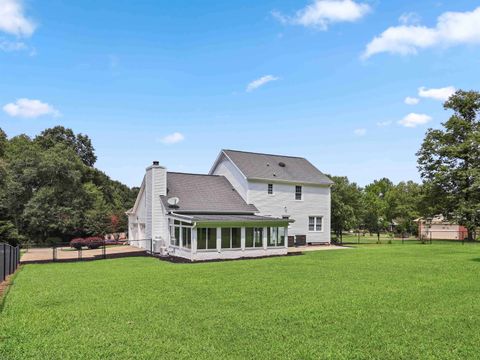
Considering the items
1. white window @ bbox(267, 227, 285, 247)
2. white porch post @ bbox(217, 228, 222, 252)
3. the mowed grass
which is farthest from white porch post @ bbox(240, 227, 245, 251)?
the mowed grass

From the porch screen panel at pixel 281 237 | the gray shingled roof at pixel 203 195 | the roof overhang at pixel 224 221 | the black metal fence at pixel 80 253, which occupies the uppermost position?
the gray shingled roof at pixel 203 195

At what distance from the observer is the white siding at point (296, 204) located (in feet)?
102

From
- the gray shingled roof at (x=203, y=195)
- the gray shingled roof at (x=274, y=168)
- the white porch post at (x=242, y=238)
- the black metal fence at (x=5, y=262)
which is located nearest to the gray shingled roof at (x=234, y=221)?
the white porch post at (x=242, y=238)

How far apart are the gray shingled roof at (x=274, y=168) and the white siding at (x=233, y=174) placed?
0.52 metres

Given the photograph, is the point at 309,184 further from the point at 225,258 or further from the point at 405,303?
the point at 405,303

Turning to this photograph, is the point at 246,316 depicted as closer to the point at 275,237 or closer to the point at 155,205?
the point at 275,237

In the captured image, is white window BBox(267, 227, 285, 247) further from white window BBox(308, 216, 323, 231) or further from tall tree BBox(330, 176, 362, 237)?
tall tree BBox(330, 176, 362, 237)

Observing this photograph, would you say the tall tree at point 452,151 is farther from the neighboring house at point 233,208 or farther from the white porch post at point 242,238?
the white porch post at point 242,238

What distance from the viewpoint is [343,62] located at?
22.3 meters

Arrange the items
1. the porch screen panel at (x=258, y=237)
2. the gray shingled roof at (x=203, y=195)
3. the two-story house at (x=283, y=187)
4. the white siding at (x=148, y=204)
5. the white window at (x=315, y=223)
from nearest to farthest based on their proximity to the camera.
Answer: the porch screen panel at (x=258, y=237) < the gray shingled roof at (x=203, y=195) < the white siding at (x=148, y=204) < the two-story house at (x=283, y=187) < the white window at (x=315, y=223)

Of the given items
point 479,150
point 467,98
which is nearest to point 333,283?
point 479,150

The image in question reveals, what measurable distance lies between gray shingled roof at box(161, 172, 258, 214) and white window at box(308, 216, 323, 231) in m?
6.44

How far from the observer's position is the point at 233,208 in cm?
2880

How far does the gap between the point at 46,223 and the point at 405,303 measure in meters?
32.6
